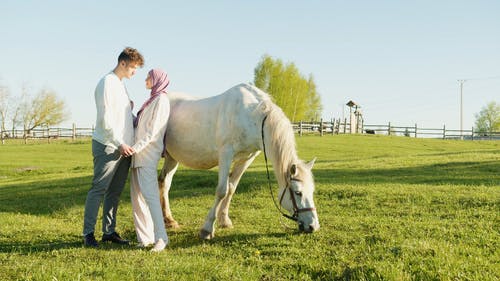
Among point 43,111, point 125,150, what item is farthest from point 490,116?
point 125,150

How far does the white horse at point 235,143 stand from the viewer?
18.3ft

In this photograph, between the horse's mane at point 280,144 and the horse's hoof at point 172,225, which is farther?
the horse's hoof at point 172,225

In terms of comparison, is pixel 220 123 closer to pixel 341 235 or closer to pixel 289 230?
pixel 289 230

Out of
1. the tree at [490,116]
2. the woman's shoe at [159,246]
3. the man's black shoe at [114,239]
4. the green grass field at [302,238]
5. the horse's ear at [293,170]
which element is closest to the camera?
the green grass field at [302,238]

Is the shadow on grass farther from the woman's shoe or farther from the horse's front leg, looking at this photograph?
the woman's shoe

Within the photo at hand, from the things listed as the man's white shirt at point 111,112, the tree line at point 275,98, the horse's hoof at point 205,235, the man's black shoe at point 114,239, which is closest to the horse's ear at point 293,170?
the horse's hoof at point 205,235

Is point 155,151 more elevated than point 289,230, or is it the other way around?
point 155,151

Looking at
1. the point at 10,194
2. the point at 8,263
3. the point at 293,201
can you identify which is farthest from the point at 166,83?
the point at 10,194

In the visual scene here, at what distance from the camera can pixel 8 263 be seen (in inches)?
187

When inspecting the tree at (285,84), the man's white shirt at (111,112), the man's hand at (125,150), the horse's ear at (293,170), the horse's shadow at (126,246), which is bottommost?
the horse's shadow at (126,246)

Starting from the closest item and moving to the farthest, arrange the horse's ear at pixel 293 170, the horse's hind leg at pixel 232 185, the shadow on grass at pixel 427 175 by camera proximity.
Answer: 1. the horse's ear at pixel 293 170
2. the horse's hind leg at pixel 232 185
3. the shadow on grass at pixel 427 175

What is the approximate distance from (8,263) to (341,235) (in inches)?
147

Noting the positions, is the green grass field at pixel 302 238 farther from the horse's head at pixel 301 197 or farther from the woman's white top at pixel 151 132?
the woman's white top at pixel 151 132

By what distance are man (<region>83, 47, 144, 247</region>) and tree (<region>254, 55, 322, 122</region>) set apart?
5137cm
